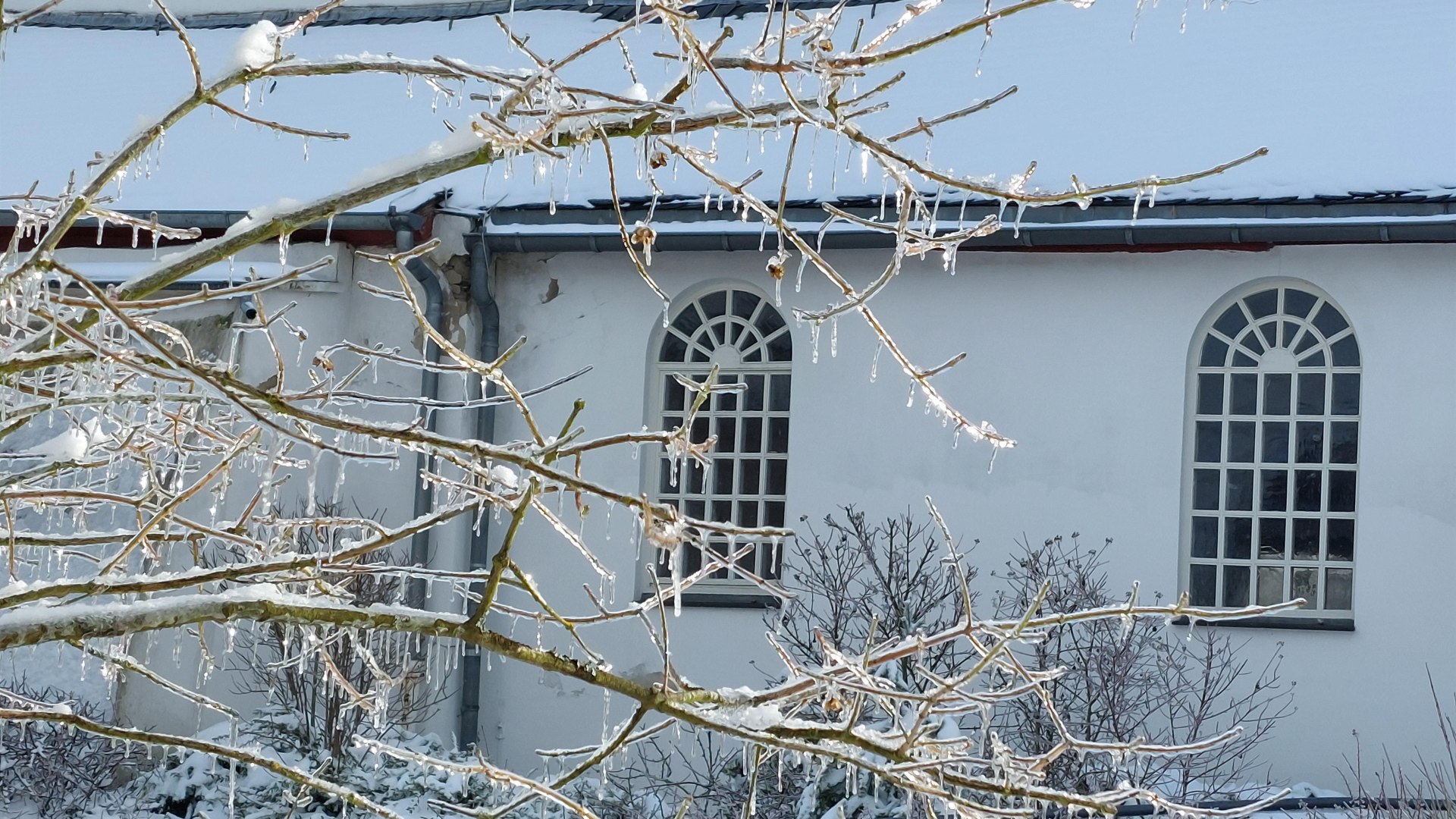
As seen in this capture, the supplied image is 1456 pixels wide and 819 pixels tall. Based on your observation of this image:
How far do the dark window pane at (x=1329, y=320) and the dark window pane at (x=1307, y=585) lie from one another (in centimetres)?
148

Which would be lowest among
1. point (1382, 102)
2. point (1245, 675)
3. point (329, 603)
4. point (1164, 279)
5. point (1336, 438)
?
point (1245, 675)

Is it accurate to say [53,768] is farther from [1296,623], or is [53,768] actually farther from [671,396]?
[1296,623]

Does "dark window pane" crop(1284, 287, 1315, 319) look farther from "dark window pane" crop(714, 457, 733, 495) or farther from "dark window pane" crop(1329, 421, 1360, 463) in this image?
"dark window pane" crop(714, 457, 733, 495)

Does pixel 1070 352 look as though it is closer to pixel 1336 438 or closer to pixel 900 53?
pixel 1336 438

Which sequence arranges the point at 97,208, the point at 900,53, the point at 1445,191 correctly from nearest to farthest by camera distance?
the point at 900,53
the point at 97,208
the point at 1445,191

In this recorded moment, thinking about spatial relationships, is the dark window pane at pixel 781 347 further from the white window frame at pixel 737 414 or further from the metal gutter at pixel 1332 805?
the metal gutter at pixel 1332 805

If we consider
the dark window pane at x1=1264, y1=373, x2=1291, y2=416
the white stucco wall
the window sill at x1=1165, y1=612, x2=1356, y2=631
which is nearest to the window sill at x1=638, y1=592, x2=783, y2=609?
the white stucco wall

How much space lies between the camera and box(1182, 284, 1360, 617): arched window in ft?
33.1

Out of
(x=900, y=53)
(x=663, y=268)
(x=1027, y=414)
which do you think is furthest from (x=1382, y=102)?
(x=900, y=53)

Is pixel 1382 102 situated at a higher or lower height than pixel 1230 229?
higher

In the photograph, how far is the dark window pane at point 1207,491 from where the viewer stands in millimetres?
10320

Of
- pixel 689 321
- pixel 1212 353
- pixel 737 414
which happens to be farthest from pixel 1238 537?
pixel 689 321

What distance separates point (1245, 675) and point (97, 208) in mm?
8020

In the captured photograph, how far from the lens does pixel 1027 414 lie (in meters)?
10.4
